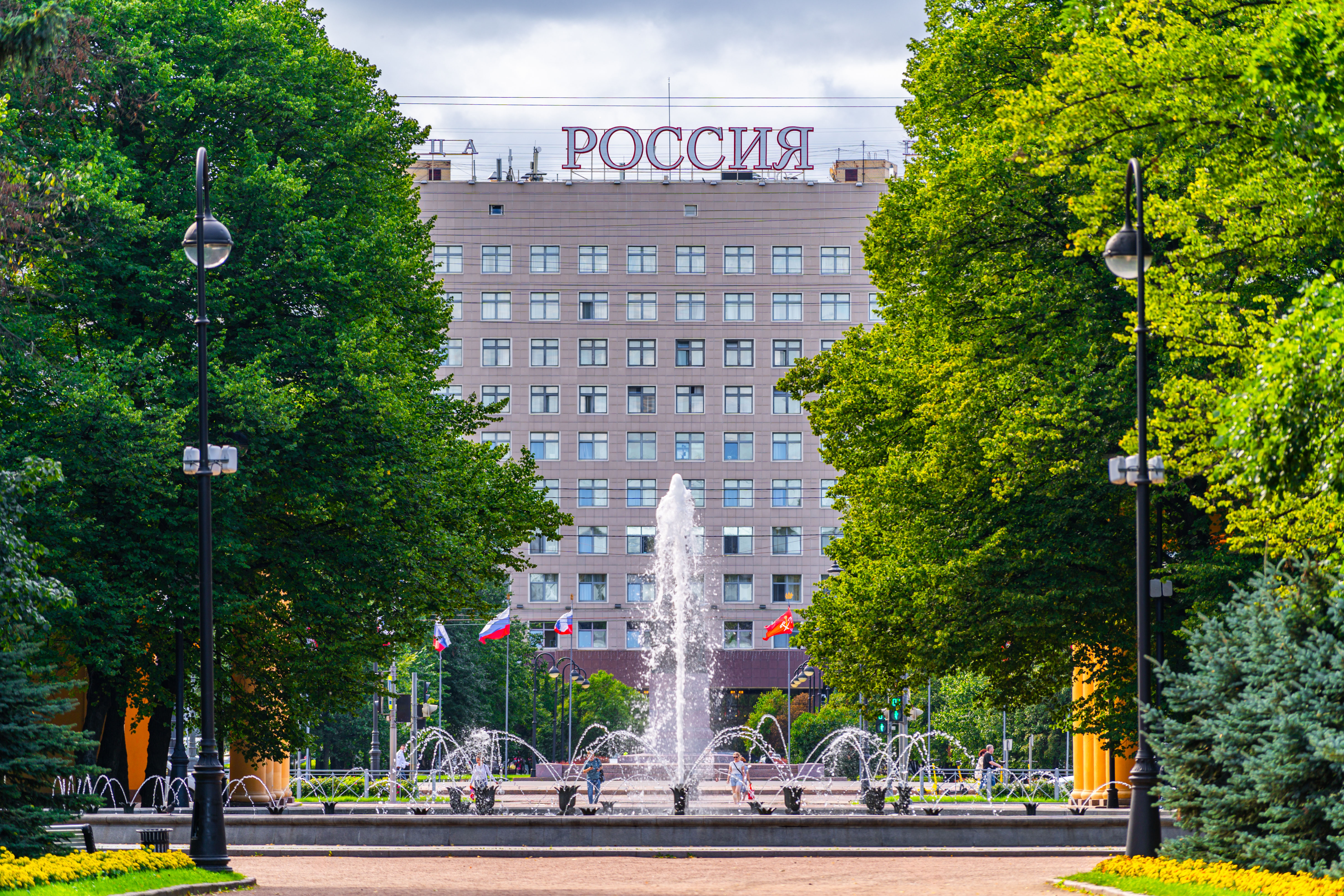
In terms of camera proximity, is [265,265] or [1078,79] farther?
[265,265]

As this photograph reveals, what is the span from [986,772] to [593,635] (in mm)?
44700

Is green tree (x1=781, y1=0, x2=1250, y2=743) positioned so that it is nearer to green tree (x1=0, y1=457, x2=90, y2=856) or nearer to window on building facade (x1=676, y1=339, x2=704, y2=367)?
green tree (x1=0, y1=457, x2=90, y2=856)

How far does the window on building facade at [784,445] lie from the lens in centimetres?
9188

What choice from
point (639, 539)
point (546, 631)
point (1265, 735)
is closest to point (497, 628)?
point (546, 631)

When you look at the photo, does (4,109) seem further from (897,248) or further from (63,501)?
(897,248)

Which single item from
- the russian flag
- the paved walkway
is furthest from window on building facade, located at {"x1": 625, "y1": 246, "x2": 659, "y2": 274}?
the paved walkway

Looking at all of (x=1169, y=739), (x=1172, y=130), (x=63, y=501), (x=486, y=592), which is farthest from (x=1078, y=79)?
(x=486, y=592)

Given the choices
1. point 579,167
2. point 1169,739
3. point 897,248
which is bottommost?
point 1169,739

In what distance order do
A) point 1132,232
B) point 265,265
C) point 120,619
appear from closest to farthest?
1. point 1132,232
2. point 120,619
3. point 265,265

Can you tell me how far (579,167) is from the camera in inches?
3647

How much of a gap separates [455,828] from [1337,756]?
1488 cm

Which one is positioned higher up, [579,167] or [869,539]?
[579,167]

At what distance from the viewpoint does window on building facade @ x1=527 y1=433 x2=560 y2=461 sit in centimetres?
9219

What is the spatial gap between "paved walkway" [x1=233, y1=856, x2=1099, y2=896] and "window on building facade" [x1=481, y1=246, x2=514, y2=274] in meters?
70.1
